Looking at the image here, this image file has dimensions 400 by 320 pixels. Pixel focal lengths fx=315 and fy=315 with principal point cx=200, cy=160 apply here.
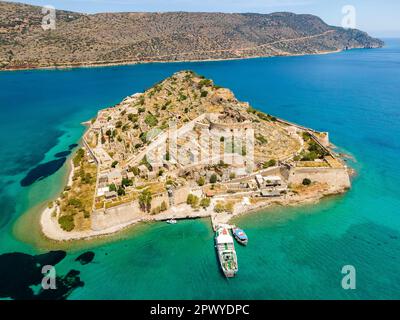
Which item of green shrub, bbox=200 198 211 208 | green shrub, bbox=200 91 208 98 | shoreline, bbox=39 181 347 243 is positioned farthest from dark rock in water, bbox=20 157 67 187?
green shrub, bbox=200 91 208 98

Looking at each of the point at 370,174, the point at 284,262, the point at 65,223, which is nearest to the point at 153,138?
the point at 65,223

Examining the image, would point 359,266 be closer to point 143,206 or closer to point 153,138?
point 143,206

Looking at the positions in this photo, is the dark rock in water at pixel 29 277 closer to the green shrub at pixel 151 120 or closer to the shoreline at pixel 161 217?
the shoreline at pixel 161 217

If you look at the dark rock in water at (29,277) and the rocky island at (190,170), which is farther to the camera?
the rocky island at (190,170)

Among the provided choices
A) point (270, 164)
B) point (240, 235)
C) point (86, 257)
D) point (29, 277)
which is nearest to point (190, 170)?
point (270, 164)

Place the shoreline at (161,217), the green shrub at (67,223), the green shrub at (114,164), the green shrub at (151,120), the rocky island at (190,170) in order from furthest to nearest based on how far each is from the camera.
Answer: the green shrub at (151,120) → the green shrub at (114,164) → the rocky island at (190,170) → the green shrub at (67,223) → the shoreline at (161,217)

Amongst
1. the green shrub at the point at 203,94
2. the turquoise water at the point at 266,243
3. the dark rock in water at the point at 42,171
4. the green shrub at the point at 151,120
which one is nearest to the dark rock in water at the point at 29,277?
the turquoise water at the point at 266,243
